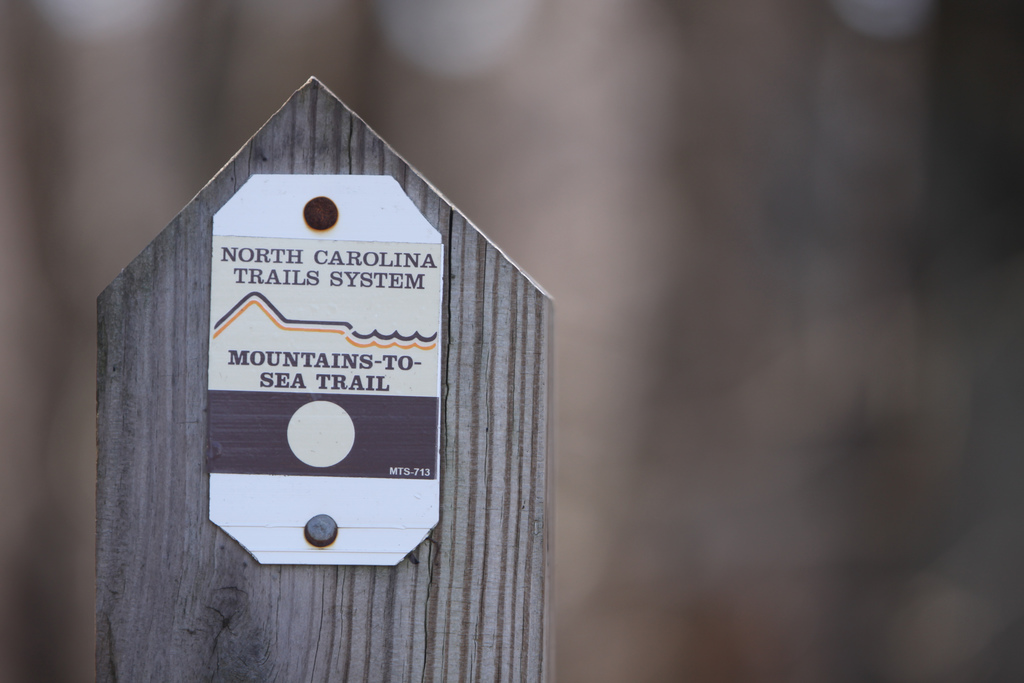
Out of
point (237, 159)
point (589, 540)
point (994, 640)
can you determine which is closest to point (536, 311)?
point (237, 159)

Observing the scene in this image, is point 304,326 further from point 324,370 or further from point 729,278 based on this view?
point 729,278

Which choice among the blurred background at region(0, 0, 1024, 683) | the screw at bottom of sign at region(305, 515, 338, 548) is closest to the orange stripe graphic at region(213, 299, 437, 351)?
the screw at bottom of sign at region(305, 515, 338, 548)

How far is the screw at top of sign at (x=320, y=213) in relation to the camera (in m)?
0.53

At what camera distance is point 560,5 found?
150 cm

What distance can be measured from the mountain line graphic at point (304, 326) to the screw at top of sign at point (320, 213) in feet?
0.24

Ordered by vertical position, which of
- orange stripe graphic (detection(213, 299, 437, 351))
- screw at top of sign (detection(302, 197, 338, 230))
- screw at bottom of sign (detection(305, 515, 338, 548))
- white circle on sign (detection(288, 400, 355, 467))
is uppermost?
screw at top of sign (detection(302, 197, 338, 230))

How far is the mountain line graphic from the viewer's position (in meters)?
0.53

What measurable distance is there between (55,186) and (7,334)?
13.0 inches

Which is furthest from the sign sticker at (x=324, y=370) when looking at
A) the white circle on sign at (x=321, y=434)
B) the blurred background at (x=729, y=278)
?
the blurred background at (x=729, y=278)

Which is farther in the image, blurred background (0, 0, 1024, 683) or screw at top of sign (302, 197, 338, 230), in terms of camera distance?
blurred background (0, 0, 1024, 683)

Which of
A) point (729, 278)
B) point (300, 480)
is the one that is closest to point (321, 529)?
point (300, 480)

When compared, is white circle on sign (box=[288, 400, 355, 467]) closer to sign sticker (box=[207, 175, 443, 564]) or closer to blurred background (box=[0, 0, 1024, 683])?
sign sticker (box=[207, 175, 443, 564])

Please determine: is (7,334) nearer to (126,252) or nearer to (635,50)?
(126,252)

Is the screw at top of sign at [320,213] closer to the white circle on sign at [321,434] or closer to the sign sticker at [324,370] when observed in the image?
the sign sticker at [324,370]
